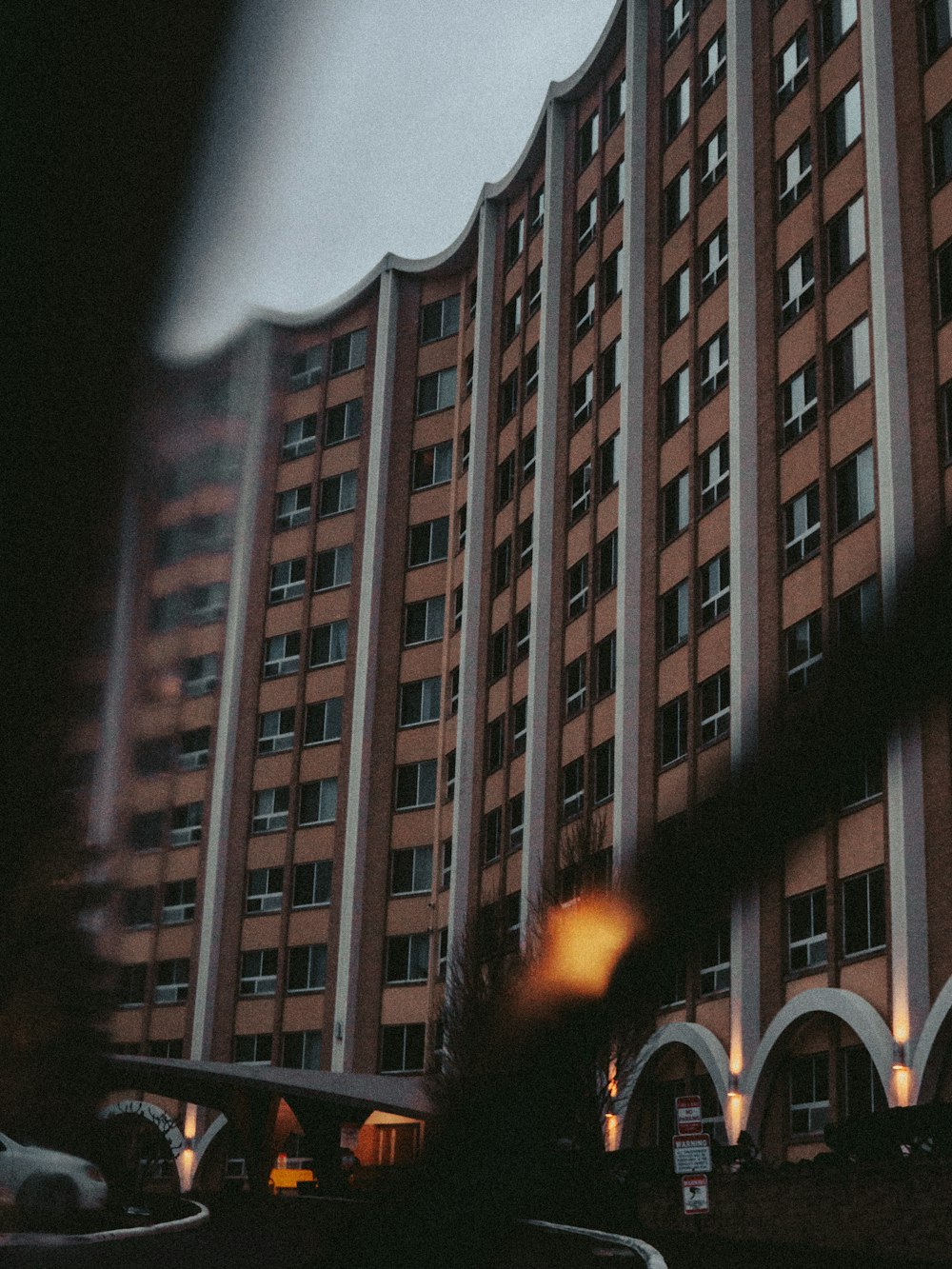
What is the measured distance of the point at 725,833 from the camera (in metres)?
0.93

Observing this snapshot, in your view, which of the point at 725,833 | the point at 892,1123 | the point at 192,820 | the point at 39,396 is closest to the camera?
the point at 725,833

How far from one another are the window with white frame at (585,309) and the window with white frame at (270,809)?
4701 cm

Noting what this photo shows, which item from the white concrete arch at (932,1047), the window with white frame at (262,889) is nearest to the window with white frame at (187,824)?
the window with white frame at (262,889)

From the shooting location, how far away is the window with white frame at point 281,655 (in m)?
1.53

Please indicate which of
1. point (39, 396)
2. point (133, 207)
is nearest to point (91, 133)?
point (133, 207)

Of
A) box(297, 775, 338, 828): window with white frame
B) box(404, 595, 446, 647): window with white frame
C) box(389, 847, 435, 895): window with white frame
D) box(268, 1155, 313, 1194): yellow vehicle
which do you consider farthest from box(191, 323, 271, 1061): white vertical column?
box(389, 847, 435, 895): window with white frame

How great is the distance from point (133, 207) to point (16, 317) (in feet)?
0.32

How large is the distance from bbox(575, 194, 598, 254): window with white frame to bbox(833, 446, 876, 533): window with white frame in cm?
1600

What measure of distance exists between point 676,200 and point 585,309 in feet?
21.9

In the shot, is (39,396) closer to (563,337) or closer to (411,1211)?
(411,1211)

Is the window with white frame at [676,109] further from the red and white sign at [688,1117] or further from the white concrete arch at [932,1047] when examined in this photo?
the red and white sign at [688,1117]

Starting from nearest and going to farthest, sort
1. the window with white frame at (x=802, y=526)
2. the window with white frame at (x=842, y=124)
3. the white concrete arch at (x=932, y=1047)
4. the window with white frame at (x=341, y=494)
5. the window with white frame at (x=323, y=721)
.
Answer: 1. the window with white frame at (x=341, y=494)
2. the window with white frame at (x=323, y=721)
3. the white concrete arch at (x=932, y=1047)
4. the window with white frame at (x=802, y=526)
5. the window with white frame at (x=842, y=124)

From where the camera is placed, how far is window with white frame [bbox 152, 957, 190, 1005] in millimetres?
1477

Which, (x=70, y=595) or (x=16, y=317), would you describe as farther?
(x=70, y=595)
